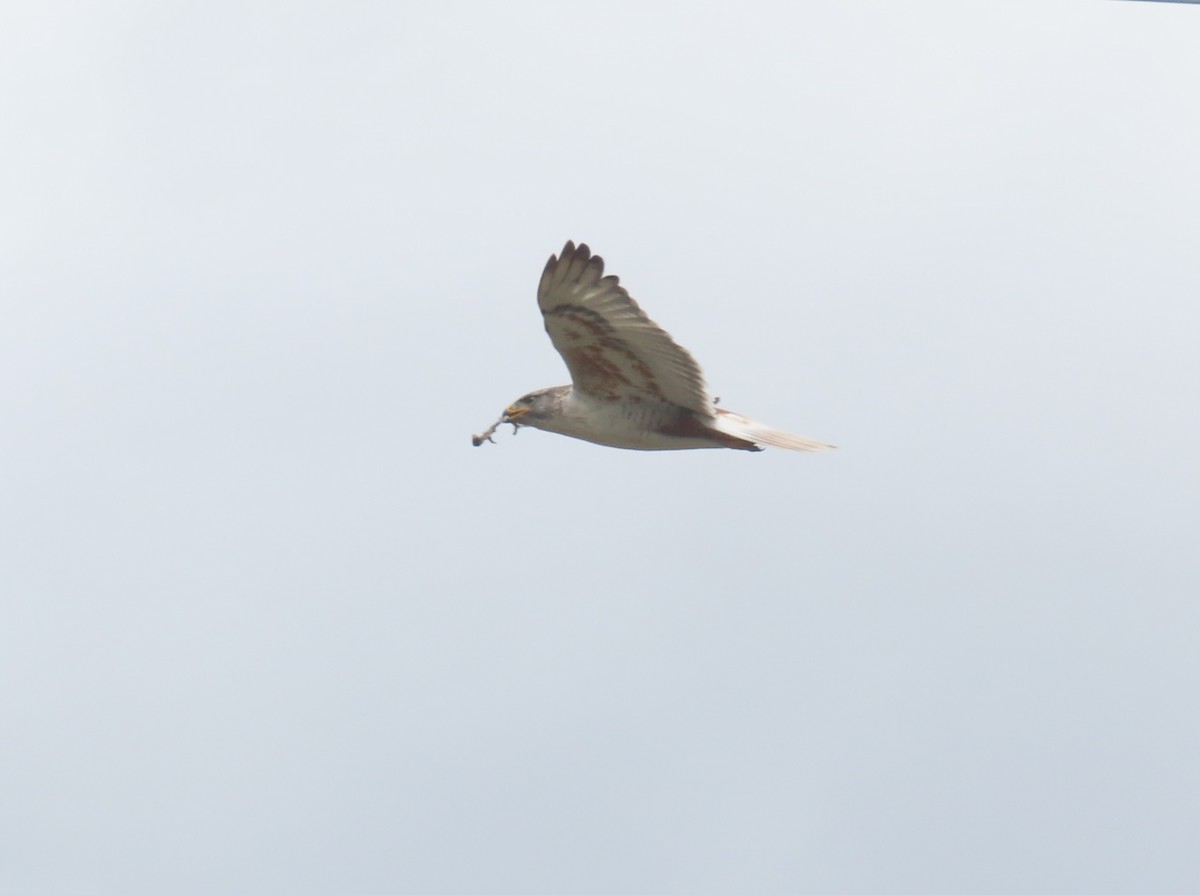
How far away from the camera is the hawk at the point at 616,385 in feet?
101

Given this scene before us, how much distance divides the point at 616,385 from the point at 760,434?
1139 millimetres

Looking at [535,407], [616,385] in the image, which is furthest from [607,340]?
[535,407]

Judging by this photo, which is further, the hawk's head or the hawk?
the hawk's head

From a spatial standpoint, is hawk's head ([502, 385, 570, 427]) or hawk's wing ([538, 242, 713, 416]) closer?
hawk's wing ([538, 242, 713, 416])

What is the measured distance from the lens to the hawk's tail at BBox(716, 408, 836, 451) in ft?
104

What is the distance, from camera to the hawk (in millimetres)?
30859

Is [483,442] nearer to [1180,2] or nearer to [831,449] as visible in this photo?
[831,449]

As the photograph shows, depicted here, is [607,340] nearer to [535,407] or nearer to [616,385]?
[616,385]

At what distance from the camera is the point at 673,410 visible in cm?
3159

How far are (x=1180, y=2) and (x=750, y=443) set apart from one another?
15.3 ft

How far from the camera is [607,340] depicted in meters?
31.1

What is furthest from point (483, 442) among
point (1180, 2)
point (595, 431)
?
point (1180, 2)

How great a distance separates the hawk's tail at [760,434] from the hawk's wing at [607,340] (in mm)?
256

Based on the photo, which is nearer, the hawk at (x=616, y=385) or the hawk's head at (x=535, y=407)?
the hawk at (x=616, y=385)
